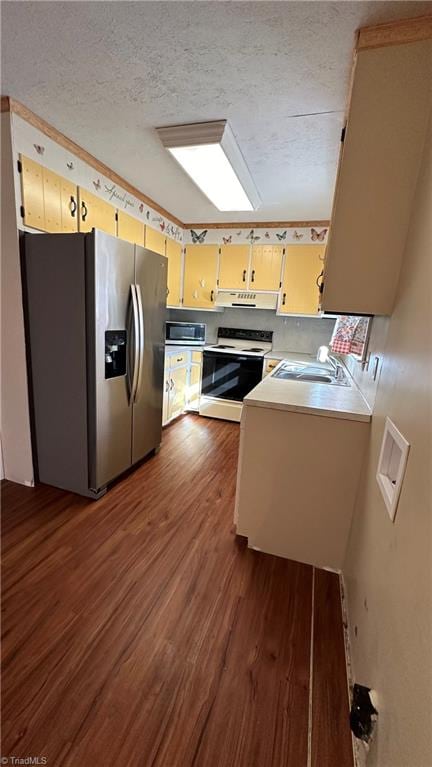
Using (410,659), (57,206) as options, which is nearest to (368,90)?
(410,659)

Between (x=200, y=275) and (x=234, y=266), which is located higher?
(x=234, y=266)

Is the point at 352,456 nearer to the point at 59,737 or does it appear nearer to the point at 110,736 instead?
the point at 110,736

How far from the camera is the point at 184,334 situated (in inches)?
147

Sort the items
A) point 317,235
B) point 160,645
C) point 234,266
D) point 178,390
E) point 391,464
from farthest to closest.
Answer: point 234,266 → point 178,390 → point 317,235 → point 160,645 → point 391,464

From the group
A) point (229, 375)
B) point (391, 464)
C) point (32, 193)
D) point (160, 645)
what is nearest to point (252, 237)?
point (229, 375)

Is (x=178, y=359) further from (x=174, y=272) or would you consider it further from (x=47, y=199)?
(x=47, y=199)

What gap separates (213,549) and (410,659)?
4.03ft

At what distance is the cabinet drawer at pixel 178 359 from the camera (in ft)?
11.2

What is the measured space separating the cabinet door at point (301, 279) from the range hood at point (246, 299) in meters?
0.15

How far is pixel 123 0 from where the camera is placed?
114 cm

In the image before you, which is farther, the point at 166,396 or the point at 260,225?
the point at 260,225

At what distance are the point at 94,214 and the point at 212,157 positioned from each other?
106 cm

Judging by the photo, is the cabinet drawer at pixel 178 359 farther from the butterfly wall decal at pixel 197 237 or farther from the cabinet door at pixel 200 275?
the butterfly wall decal at pixel 197 237

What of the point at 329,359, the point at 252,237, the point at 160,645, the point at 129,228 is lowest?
the point at 160,645
